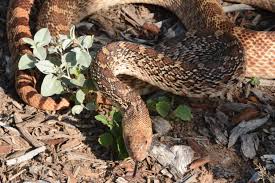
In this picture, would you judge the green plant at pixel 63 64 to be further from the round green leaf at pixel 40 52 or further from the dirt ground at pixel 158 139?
the dirt ground at pixel 158 139

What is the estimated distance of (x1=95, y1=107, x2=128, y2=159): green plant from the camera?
5652 mm

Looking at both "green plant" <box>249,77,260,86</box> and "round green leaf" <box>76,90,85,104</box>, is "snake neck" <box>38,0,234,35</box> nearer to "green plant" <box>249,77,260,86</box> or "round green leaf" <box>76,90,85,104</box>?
"green plant" <box>249,77,260,86</box>

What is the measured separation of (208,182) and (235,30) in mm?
2456

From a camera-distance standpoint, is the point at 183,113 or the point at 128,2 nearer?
the point at 183,113

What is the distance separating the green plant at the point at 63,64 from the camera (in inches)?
231

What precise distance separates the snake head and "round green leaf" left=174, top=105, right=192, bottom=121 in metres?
0.41

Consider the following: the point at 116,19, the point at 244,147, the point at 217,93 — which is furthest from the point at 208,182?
the point at 116,19

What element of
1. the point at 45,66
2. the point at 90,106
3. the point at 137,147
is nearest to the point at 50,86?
the point at 45,66

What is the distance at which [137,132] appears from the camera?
551 cm

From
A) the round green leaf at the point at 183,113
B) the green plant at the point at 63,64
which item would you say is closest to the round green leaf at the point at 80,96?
the green plant at the point at 63,64

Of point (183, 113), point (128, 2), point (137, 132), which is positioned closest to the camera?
point (137, 132)

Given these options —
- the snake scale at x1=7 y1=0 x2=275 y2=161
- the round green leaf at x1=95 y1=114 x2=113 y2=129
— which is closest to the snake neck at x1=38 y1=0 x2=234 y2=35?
the snake scale at x1=7 y1=0 x2=275 y2=161

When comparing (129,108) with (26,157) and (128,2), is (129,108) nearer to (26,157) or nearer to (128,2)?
(26,157)

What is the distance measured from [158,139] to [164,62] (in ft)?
3.29
